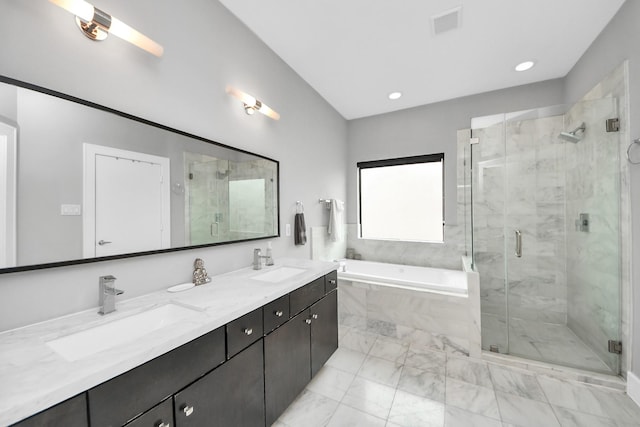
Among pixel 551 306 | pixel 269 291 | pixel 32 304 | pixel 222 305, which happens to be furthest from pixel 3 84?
pixel 551 306

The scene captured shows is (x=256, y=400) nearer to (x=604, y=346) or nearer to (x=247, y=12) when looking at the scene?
(x=247, y=12)

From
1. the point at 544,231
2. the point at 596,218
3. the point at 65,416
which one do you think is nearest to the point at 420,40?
the point at 596,218

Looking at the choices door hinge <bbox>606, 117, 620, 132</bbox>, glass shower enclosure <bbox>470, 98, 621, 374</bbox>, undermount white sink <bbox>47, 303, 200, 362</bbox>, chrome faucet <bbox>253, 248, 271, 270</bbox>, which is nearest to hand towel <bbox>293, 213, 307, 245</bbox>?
chrome faucet <bbox>253, 248, 271, 270</bbox>

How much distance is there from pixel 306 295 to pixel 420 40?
7.42ft

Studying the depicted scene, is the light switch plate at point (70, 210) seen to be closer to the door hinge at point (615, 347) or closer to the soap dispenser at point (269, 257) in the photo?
the soap dispenser at point (269, 257)

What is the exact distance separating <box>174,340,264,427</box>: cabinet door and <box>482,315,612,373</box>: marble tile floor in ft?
7.03

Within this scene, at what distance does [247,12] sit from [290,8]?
32 centimetres

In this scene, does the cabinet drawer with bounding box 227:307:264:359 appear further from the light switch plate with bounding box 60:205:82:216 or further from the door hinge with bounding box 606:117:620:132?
the door hinge with bounding box 606:117:620:132

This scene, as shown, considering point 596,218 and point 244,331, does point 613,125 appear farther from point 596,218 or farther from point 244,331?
point 244,331

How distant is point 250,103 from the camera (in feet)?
6.00

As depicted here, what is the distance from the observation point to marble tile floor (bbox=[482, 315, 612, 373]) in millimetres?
1987

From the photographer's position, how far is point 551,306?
2570 mm

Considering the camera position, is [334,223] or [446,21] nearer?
[446,21]

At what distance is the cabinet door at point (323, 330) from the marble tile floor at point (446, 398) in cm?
22
